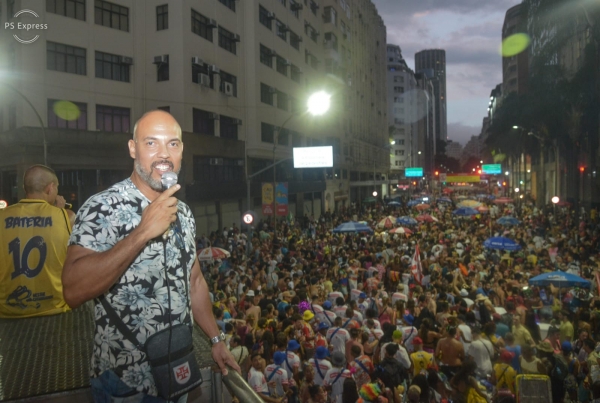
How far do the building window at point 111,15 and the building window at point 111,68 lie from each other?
162 centimetres

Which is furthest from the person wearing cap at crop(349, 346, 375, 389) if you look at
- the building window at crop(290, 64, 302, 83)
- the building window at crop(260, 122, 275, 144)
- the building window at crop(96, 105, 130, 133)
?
the building window at crop(290, 64, 302, 83)

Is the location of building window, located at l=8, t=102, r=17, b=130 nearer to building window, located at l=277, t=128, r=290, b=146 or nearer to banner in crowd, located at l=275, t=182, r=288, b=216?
banner in crowd, located at l=275, t=182, r=288, b=216

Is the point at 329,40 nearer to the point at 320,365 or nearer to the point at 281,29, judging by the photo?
the point at 281,29

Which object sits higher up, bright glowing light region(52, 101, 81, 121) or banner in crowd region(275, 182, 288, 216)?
bright glowing light region(52, 101, 81, 121)

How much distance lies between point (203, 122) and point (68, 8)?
30.2 ft

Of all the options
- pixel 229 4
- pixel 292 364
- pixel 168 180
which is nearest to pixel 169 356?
pixel 168 180

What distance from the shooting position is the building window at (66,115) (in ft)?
75.7

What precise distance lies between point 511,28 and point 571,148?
66.5 m

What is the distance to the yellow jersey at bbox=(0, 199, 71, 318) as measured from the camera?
434cm

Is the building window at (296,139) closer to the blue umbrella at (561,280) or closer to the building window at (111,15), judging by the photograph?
the building window at (111,15)

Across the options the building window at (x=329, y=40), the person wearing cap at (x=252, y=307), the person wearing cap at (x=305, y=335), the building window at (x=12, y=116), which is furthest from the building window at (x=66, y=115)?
the building window at (x=329, y=40)

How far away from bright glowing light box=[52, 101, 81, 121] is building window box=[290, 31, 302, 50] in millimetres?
23348

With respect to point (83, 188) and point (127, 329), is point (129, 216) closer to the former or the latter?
point (127, 329)

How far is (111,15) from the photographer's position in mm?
25578
